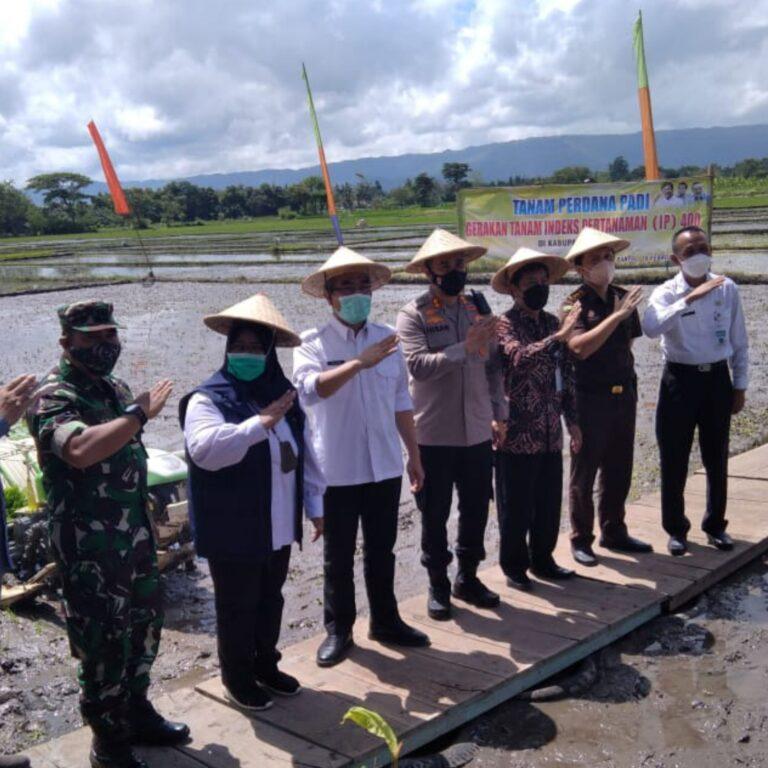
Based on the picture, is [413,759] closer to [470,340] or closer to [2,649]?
[470,340]

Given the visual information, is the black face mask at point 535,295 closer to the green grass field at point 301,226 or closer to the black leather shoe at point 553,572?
the black leather shoe at point 553,572

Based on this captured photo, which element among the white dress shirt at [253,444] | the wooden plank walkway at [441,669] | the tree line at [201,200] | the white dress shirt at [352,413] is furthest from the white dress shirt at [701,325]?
the tree line at [201,200]

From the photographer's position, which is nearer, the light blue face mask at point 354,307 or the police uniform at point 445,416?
the light blue face mask at point 354,307

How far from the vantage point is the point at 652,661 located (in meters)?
Result: 4.24

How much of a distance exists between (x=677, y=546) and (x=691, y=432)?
663 mm

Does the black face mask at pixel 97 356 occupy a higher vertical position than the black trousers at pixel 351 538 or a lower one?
higher

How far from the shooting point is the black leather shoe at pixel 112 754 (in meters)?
3.14

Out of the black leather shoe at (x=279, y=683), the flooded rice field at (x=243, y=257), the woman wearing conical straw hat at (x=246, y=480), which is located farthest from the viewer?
the flooded rice field at (x=243, y=257)

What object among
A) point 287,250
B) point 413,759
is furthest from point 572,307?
point 287,250

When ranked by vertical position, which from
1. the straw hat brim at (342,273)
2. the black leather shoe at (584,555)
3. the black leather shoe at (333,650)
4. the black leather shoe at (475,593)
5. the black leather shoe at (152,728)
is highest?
the straw hat brim at (342,273)

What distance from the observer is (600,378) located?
492cm

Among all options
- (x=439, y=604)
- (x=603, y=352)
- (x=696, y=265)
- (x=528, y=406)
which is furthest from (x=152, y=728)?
(x=696, y=265)

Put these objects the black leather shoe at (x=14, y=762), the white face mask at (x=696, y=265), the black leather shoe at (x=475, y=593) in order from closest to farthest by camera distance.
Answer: the black leather shoe at (x=14, y=762)
the black leather shoe at (x=475, y=593)
the white face mask at (x=696, y=265)

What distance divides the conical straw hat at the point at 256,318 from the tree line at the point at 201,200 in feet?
241
